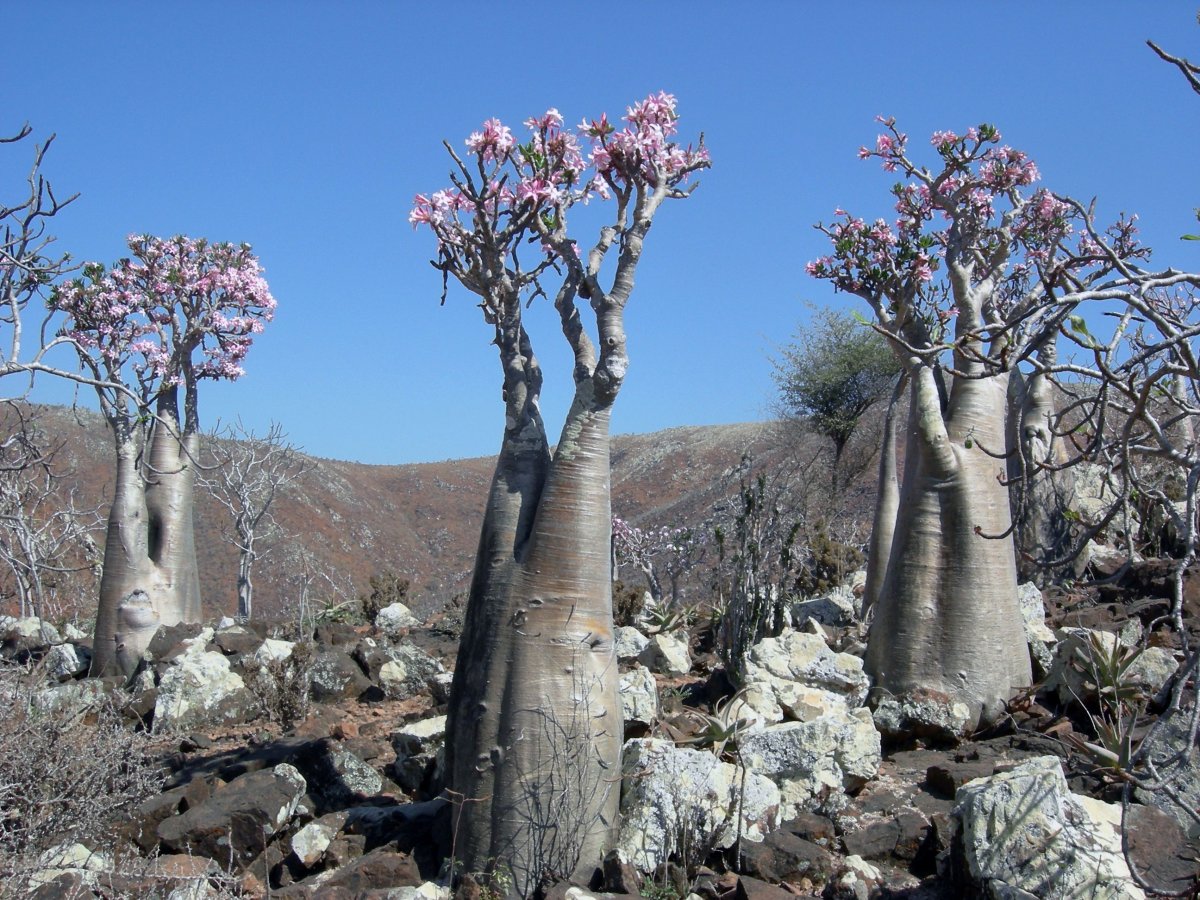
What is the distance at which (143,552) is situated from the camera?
891cm

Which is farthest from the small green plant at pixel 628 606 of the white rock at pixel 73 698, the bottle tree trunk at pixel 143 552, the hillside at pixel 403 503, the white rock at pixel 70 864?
the hillside at pixel 403 503

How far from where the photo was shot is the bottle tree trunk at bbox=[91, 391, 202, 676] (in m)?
8.65

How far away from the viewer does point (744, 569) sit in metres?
6.27

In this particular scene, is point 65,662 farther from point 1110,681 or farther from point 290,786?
point 1110,681

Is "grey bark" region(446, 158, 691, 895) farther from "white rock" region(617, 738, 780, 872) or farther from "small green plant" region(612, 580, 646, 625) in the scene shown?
"small green plant" region(612, 580, 646, 625)

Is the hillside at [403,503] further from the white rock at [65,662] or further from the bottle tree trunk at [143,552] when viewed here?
the white rock at [65,662]

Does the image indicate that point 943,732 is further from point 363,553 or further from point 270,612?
point 363,553

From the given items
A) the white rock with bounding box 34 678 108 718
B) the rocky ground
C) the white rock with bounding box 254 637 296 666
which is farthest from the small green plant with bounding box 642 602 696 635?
the white rock with bounding box 34 678 108 718

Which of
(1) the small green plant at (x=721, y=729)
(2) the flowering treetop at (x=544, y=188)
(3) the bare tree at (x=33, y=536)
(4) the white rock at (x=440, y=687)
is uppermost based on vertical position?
(2) the flowering treetop at (x=544, y=188)

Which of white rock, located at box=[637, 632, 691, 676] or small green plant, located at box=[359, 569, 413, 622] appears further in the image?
small green plant, located at box=[359, 569, 413, 622]

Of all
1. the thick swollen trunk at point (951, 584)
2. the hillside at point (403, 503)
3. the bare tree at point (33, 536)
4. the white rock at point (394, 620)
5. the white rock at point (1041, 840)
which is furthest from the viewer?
the hillside at point (403, 503)

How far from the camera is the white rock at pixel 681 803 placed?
3732 mm

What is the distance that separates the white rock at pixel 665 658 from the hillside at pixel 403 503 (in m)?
13.4

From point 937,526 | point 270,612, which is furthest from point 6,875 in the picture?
point 270,612
